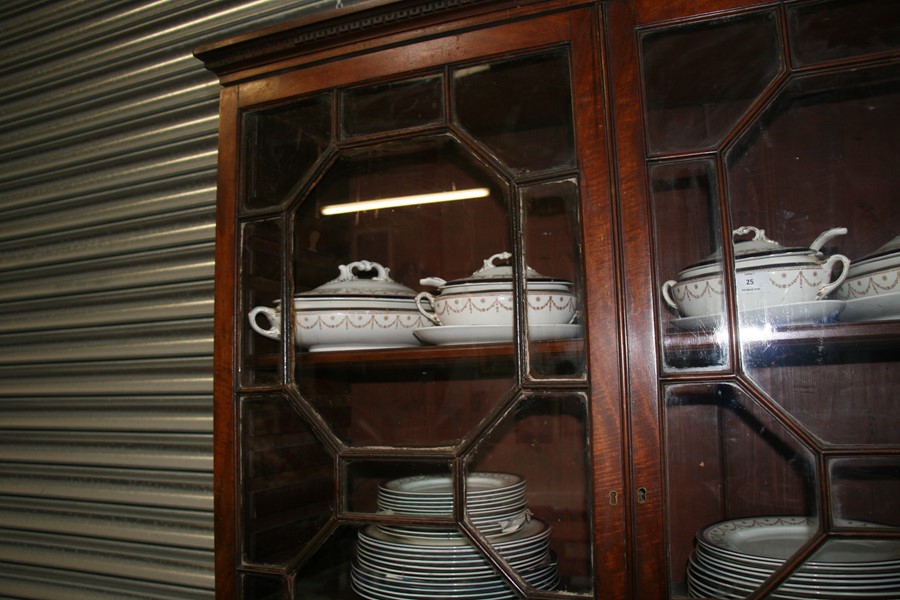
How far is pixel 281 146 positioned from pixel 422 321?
0.26 meters

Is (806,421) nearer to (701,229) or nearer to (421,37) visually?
(701,229)

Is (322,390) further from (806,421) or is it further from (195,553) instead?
(195,553)

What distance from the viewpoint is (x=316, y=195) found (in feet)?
2.52

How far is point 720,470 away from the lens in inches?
24.7

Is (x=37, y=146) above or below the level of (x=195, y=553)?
above

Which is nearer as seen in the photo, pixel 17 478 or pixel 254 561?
pixel 254 561

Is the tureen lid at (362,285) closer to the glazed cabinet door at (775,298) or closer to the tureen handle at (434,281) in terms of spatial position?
the tureen handle at (434,281)

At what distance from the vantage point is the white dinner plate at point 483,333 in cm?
63

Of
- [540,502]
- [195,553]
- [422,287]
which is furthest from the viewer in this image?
[195,553]

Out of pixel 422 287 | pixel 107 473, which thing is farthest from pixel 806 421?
pixel 107 473

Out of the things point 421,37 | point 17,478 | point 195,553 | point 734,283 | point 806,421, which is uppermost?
point 421,37

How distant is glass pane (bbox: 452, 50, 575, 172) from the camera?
66cm

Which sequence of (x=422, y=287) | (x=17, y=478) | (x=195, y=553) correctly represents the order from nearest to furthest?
(x=422, y=287) → (x=195, y=553) → (x=17, y=478)

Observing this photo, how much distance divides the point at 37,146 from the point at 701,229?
1342mm
